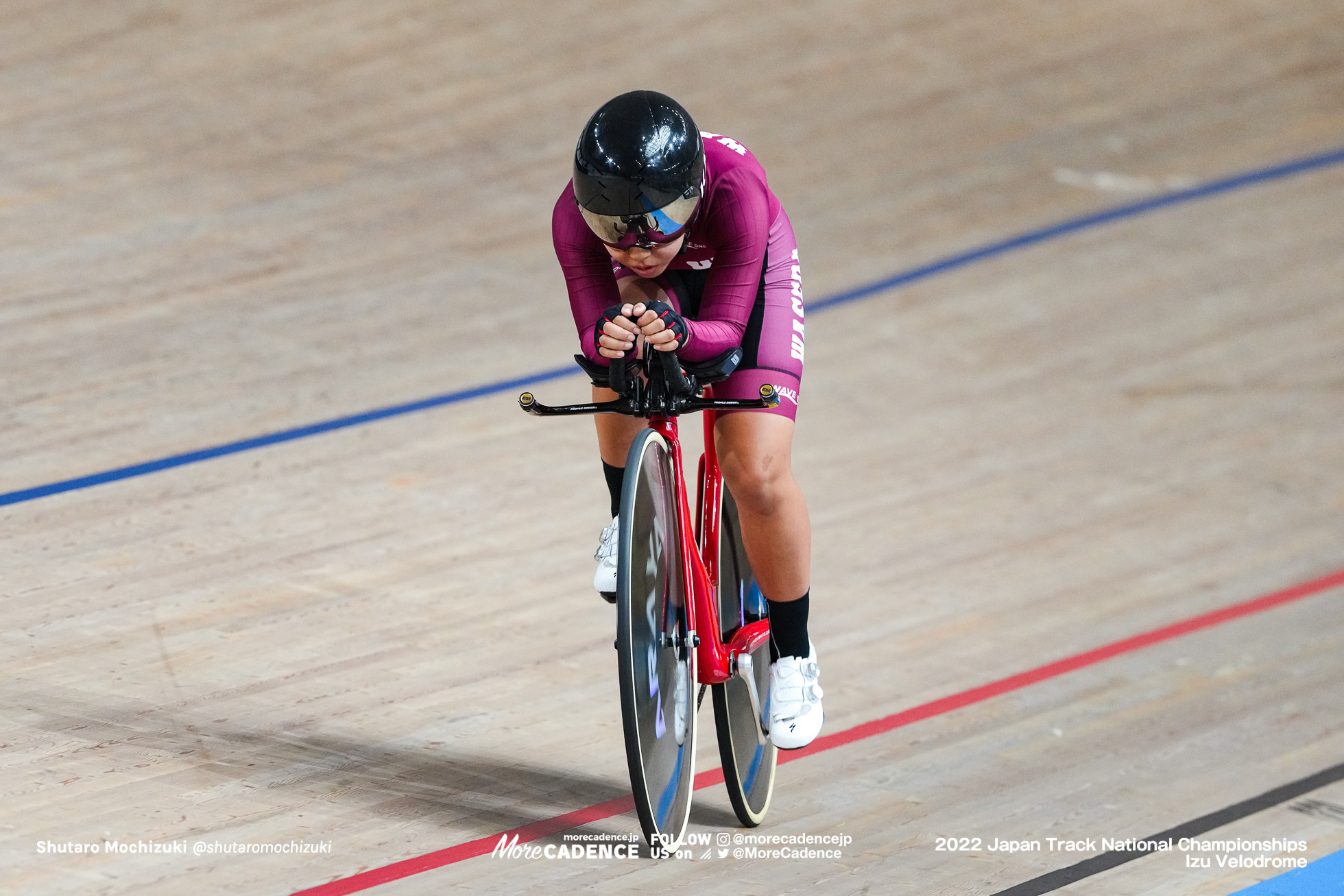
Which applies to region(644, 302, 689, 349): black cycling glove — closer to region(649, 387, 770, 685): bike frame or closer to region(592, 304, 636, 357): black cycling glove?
region(592, 304, 636, 357): black cycling glove

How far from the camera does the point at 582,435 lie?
4141 mm

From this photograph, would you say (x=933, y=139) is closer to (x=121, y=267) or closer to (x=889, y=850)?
(x=121, y=267)

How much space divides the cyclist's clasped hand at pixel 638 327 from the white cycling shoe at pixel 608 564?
1.67 feet

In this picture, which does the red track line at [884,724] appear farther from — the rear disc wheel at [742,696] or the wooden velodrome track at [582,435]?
the rear disc wheel at [742,696]

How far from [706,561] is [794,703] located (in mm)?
275

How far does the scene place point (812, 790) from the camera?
8.87 feet

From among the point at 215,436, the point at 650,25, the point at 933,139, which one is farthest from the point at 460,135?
the point at 215,436

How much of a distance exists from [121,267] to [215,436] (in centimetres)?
120

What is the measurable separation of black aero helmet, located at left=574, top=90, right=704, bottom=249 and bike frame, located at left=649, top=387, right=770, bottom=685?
305 millimetres

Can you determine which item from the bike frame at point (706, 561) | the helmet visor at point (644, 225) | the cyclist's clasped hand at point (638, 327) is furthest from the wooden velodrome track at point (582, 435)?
the helmet visor at point (644, 225)

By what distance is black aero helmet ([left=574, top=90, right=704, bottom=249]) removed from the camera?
1975 mm

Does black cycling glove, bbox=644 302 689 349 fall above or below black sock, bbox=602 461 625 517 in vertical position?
above

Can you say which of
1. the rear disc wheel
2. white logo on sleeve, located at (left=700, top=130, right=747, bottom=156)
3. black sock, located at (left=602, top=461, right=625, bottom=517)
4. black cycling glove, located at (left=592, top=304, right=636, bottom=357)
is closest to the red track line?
the rear disc wheel

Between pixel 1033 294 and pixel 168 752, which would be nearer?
pixel 168 752
